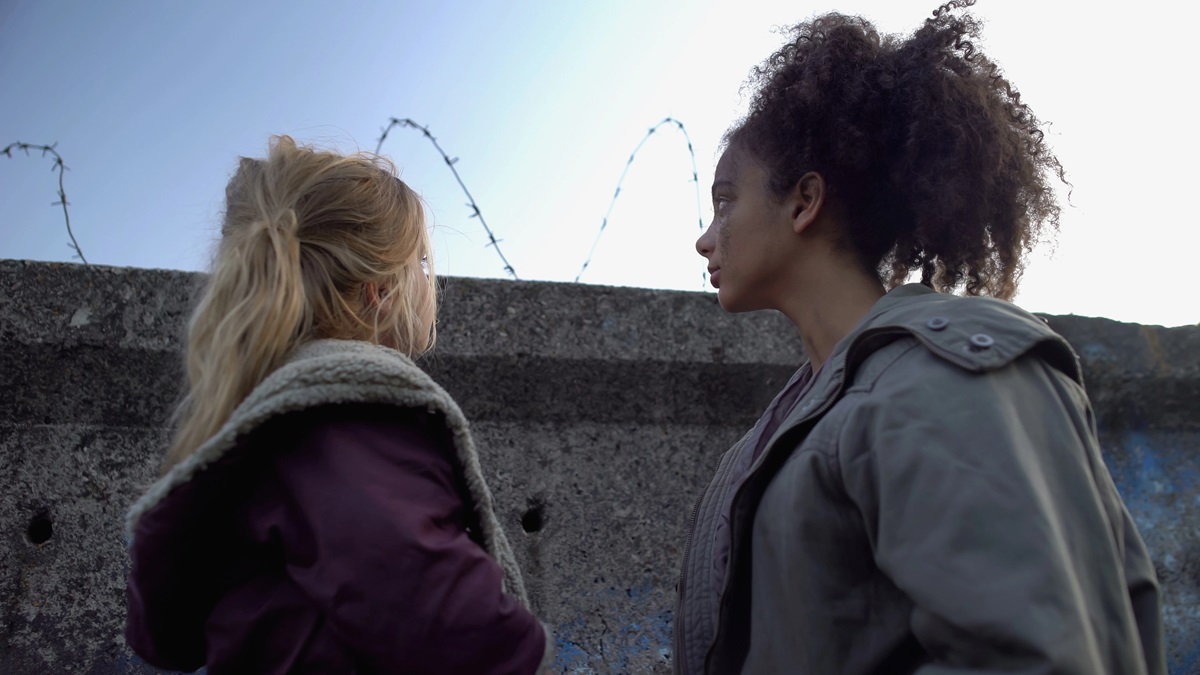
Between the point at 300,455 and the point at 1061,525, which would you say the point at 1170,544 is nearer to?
the point at 1061,525

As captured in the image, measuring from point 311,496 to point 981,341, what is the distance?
94 centimetres

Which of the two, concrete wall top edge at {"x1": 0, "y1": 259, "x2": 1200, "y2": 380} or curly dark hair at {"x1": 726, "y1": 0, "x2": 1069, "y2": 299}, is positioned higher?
curly dark hair at {"x1": 726, "y1": 0, "x2": 1069, "y2": 299}

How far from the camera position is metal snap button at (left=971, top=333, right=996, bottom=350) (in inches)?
48.9

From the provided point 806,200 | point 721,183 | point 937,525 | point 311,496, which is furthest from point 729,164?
point 311,496

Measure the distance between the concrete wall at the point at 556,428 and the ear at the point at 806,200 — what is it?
742 millimetres

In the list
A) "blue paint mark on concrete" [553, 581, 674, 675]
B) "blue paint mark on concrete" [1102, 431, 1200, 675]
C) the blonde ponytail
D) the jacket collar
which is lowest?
"blue paint mark on concrete" [553, 581, 674, 675]

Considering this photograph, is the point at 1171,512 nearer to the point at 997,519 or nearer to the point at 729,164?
the point at 729,164

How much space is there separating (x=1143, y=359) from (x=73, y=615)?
9.69 feet

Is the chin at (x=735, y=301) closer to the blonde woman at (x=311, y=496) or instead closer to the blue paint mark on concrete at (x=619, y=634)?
the blonde woman at (x=311, y=496)

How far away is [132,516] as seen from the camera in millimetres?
1288

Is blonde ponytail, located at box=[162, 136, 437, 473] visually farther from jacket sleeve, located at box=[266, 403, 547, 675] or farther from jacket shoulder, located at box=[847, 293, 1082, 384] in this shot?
jacket shoulder, located at box=[847, 293, 1082, 384]

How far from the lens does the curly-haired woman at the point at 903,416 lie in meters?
1.11

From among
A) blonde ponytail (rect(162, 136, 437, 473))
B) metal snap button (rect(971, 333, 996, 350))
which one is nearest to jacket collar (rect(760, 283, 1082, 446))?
metal snap button (rect(971, 333, 996, 350))

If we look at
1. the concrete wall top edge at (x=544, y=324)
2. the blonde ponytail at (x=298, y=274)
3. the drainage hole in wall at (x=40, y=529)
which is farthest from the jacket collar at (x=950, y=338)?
the drainage hole in wall at (x=40, y=529)
